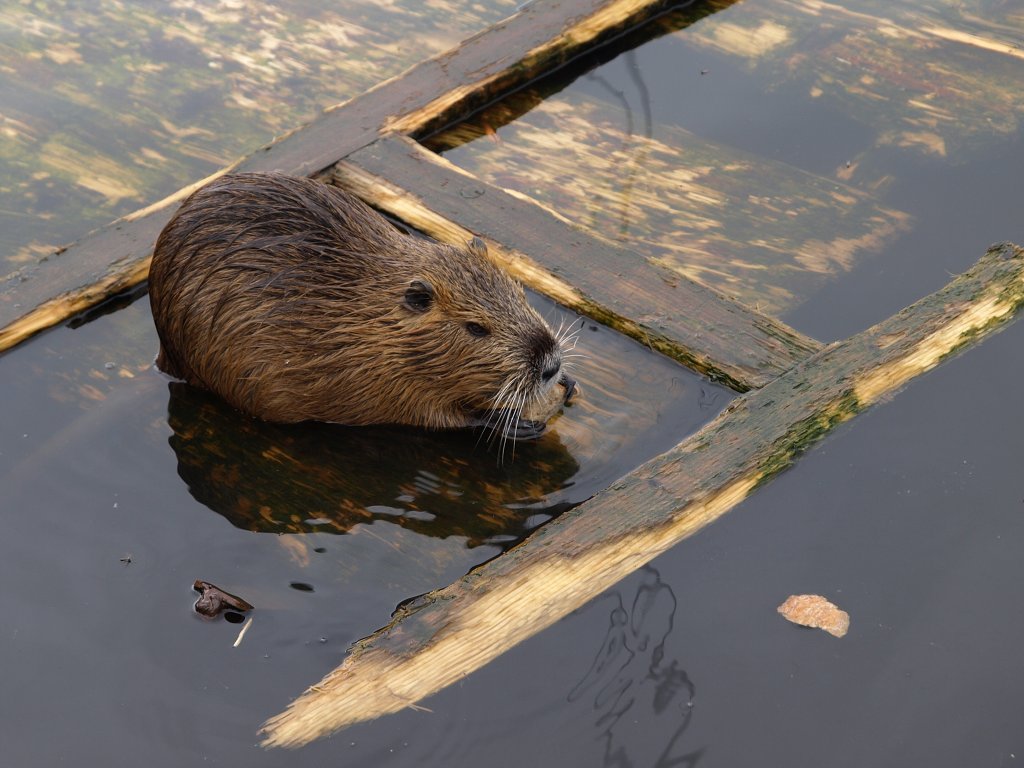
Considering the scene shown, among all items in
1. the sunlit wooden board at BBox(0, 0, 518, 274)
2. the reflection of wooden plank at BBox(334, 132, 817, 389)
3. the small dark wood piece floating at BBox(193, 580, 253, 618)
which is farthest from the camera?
the sunlit wooden board at BBox(0, 0, 518, 274)

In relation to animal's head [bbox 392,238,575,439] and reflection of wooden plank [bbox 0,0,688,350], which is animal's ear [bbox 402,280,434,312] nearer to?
animal's head [bbox 392,238,575,439]

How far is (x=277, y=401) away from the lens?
3863 millimetres

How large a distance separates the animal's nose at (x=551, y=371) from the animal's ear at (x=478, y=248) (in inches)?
16.6

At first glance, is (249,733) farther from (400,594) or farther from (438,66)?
(438,66)

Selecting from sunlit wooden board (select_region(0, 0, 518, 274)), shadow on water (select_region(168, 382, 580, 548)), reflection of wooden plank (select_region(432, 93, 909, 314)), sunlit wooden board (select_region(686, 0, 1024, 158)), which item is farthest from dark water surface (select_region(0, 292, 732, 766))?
sunlit wooden board (select_region(686, 0, 1024, 158))

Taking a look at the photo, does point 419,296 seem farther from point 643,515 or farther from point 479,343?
point 643,515

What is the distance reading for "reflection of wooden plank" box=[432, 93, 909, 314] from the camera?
449 cm

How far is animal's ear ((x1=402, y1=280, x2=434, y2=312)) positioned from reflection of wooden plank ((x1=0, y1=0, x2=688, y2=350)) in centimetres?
103

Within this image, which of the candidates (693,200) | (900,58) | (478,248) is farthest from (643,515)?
(900,58)

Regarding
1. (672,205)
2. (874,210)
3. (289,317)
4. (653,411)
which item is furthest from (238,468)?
(874,210)

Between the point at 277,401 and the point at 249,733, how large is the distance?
1128 mm

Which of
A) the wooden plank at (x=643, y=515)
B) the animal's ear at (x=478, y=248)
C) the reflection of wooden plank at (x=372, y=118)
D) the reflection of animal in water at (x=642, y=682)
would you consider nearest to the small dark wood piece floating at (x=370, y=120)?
the reflection of wooden plank at (x=372, y=118)

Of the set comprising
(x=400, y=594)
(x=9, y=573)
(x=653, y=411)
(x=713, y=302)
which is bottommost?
(x=9, y=573)

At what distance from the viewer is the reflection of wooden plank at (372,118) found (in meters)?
4.21
